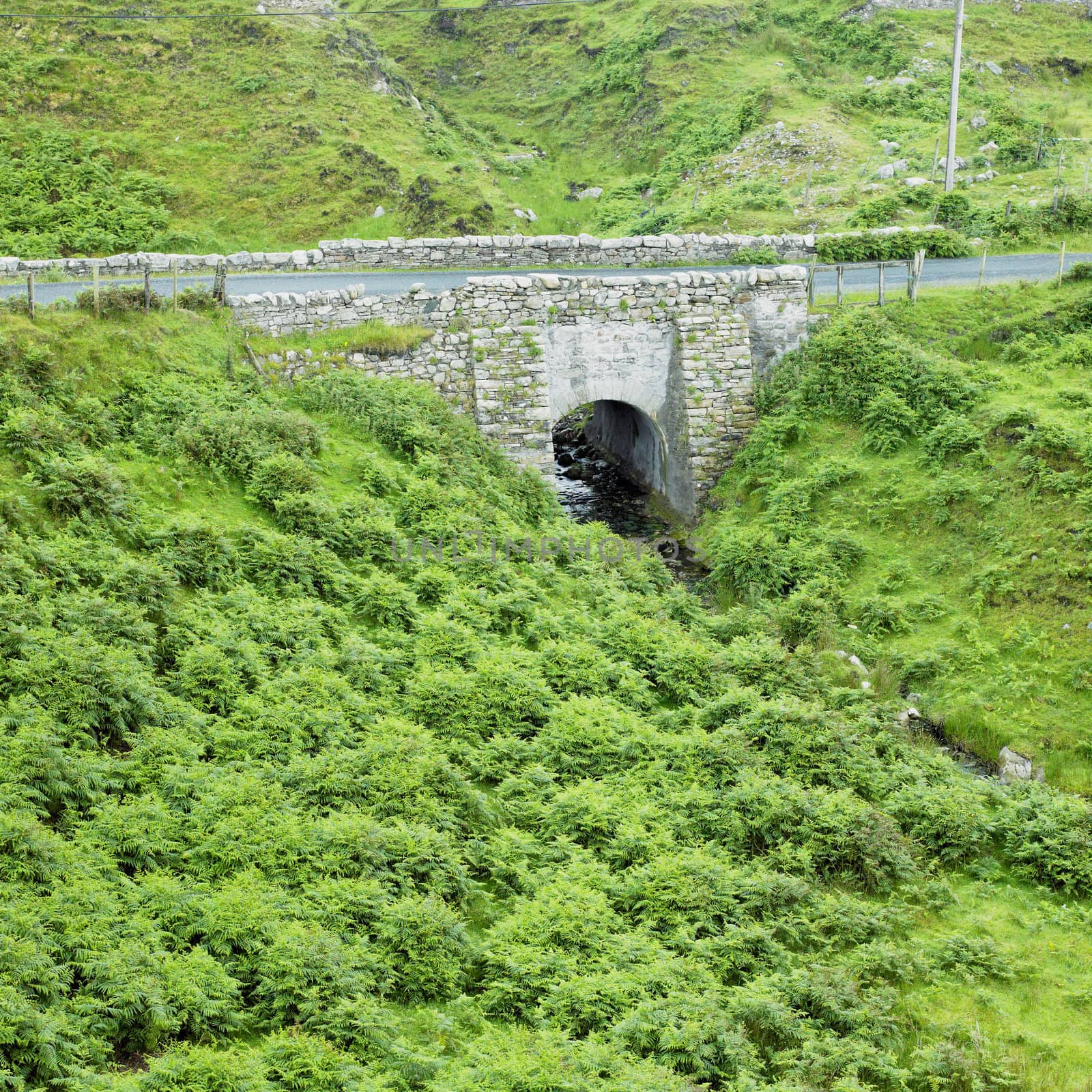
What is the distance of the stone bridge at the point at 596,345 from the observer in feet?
77.6

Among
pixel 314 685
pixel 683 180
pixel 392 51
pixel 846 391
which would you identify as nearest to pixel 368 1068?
pixel 314 685

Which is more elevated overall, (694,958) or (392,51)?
(392,51)

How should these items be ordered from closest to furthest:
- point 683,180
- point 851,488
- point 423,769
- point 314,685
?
point 423,769, point 314,685, point 851,488, point 683,180

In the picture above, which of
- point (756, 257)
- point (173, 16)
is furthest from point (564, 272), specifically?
point (173, 16)

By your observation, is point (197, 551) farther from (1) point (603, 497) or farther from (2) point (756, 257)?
(2) point (756, 257)

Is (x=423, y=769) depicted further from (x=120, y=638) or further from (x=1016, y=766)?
(x=1016, y=766)

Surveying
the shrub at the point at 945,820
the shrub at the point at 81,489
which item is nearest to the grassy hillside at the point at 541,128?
the shrub at the point at 81,489

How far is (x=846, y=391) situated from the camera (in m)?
23.9

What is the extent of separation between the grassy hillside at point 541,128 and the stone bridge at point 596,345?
878cm

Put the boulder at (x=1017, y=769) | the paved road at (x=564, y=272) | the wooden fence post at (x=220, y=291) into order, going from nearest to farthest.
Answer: the boulder at (x=1017, y=769)
the wooden fence post at (x=220, y=291)
the paved road at (x=564, y=272)

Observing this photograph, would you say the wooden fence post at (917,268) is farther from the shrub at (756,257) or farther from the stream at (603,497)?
the stream at (603,497)

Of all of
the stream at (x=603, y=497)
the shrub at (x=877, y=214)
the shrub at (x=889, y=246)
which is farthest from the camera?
the shrub at (x=877, y=214)

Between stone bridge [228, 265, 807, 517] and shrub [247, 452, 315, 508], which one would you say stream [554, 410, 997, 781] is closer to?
stone bridge [228, 265, 807, 517]

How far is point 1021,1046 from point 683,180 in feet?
110
